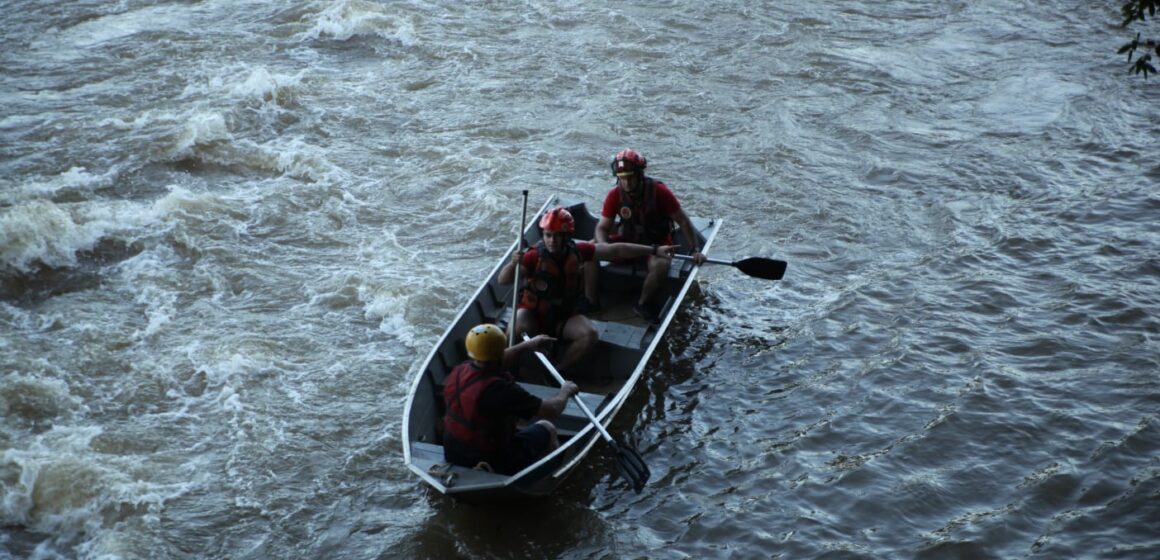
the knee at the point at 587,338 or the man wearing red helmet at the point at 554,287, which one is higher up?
the man wearing red helmet at the point at 554,287

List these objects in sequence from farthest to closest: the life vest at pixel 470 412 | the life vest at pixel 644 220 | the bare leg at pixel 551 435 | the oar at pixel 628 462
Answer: the life vest at pixel 644 220 → the oar at pixel 628 462 → the bare leg at pixel 551 435 → the life vest at pixel 470 412

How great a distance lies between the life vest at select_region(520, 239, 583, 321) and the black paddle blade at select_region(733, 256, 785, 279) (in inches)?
84.9

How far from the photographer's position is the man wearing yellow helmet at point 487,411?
7.29 metres

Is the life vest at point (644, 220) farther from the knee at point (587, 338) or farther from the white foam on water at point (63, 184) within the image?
the white foam on water at point (63, 184)

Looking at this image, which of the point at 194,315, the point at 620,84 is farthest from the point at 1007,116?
the point at 194,315

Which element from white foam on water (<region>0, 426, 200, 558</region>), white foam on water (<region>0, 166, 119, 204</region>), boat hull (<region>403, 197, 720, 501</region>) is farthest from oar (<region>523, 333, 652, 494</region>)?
white foam on water (<region>0, 166, 119, 204</region>)

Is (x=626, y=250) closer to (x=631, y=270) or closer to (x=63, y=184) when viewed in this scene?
(x=631, y=270)

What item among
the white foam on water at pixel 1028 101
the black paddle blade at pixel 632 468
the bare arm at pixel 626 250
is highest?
the bare arm at pixel 626 250

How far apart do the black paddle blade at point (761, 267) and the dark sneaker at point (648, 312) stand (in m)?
1.00

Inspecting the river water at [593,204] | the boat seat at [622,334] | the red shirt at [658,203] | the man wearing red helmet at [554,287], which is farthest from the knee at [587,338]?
the red shirt at [658,203]

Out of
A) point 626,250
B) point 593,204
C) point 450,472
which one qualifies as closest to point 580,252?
point 626,250

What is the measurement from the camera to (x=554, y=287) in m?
9.10

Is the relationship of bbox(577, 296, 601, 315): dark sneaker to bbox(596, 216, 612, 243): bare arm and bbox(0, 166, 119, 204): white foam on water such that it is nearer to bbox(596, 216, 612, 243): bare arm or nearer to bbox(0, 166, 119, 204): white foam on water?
bbox(596, 216, 612, 243): bare arm

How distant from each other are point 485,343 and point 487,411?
1.63 ft
